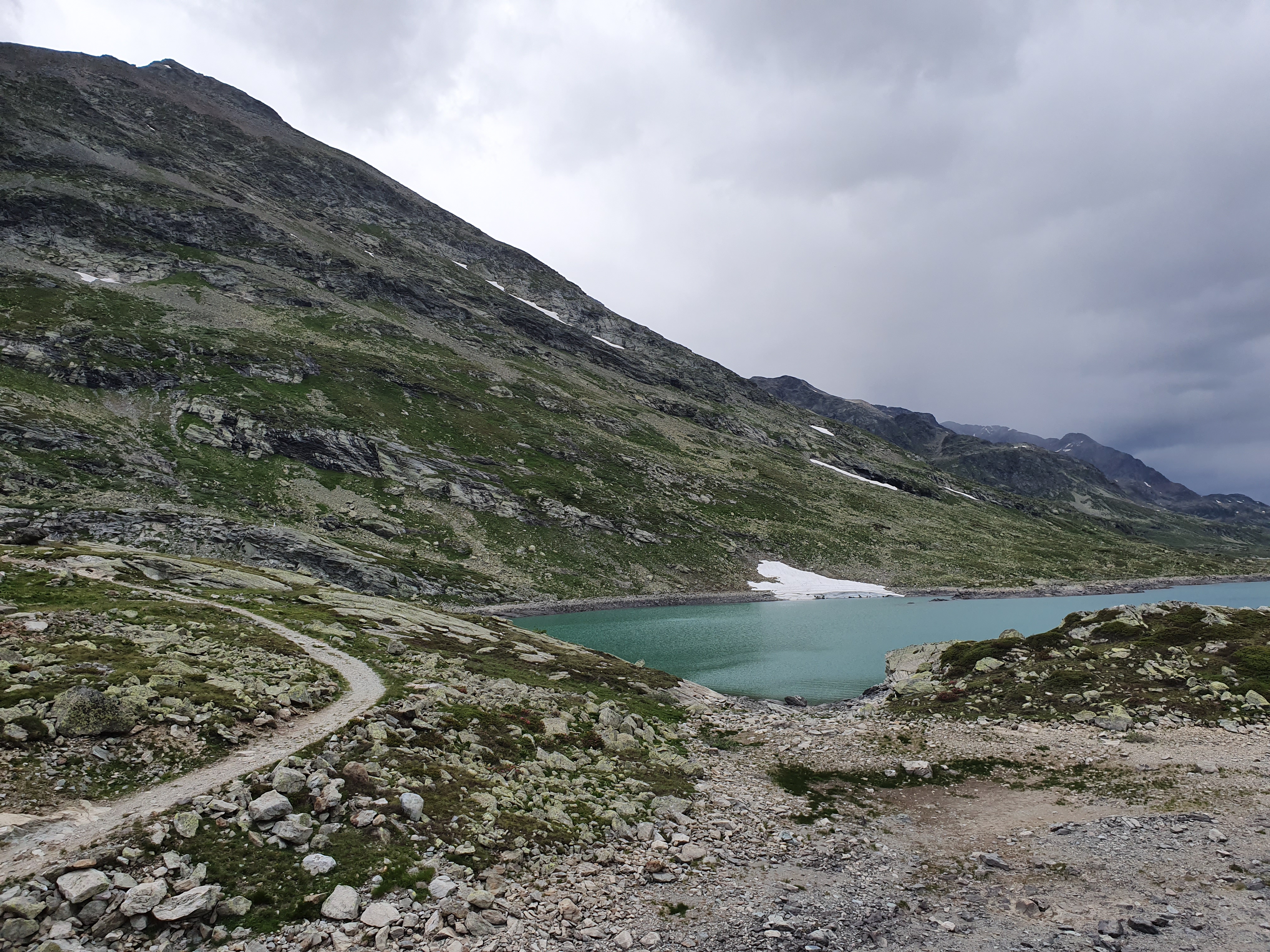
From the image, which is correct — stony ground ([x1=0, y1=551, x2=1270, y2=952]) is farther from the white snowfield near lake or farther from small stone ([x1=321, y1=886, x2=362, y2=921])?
the white snowfield near lake

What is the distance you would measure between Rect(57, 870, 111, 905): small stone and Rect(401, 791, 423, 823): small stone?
233 inches

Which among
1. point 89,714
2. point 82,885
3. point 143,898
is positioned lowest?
point 143,898

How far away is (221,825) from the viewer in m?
13.3

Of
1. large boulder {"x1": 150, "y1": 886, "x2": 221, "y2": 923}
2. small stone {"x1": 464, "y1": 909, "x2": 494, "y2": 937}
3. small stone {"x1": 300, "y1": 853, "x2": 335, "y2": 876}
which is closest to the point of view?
large boulder {"x1": 150, "y1": 886, "x2": 221, "y2": 923}

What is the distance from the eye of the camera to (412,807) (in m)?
15.3

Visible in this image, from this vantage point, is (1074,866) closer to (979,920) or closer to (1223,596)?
(979,920)

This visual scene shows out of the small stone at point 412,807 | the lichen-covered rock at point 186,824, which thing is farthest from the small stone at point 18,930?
the small stone at point 412,807

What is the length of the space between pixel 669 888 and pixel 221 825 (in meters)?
10.8

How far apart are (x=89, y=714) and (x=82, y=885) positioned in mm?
7121

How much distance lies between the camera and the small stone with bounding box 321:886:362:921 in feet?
38.7

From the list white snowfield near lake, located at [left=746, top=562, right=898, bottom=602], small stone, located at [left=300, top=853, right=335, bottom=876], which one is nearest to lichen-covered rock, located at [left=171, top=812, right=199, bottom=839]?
small stone, located at [left=300, top=853, right=335, bottom=876]

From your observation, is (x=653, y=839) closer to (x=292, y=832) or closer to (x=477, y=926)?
(x=477, y=926)

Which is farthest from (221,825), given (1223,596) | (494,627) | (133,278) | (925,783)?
(1223,596)

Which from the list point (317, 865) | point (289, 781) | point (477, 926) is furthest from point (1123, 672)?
point (289, 781)
